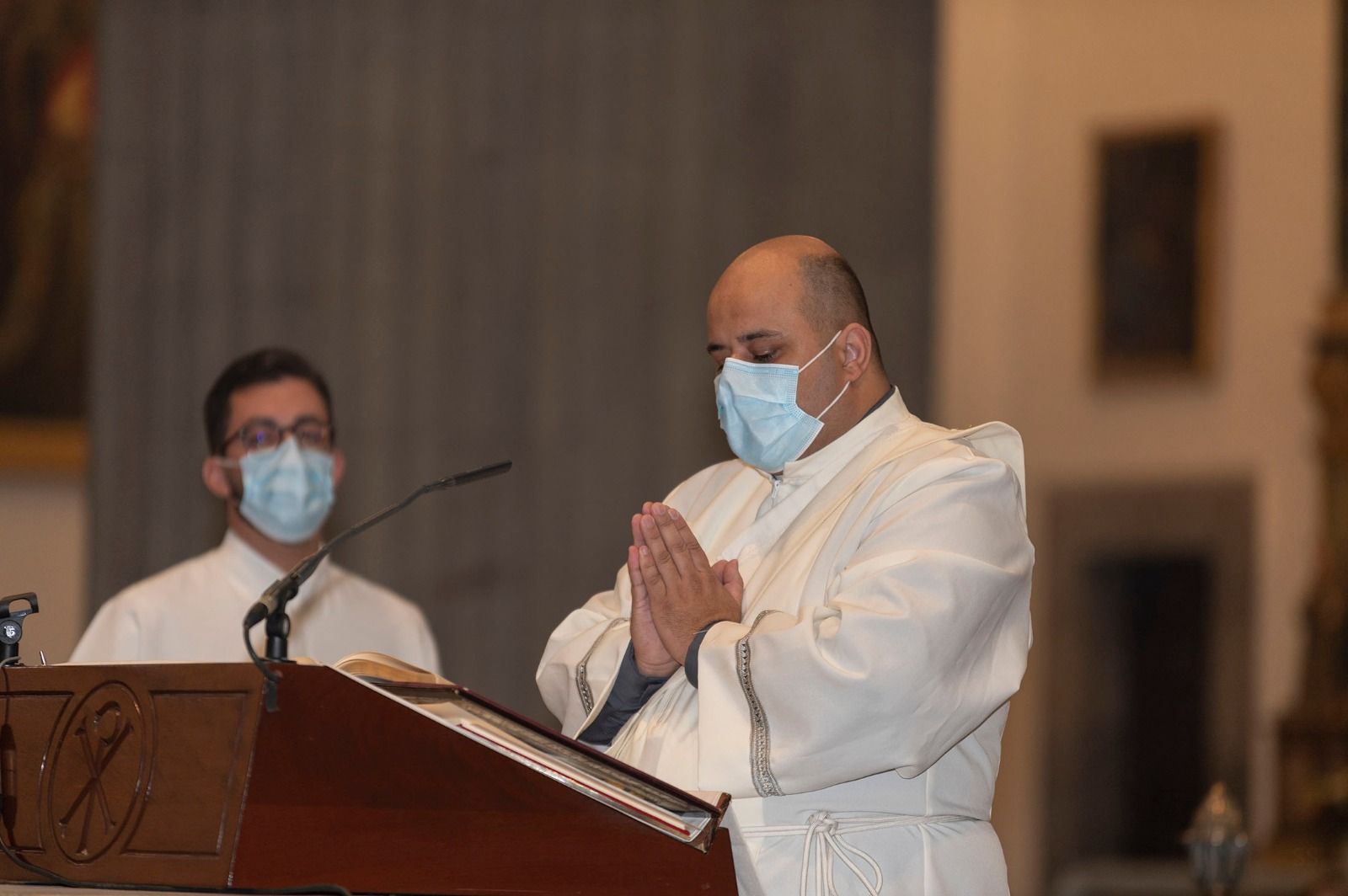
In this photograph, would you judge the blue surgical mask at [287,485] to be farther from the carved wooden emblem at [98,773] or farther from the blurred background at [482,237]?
the blurred background at [482,237]

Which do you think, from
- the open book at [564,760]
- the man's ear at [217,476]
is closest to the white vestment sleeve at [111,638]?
the man's ear at [217,476]

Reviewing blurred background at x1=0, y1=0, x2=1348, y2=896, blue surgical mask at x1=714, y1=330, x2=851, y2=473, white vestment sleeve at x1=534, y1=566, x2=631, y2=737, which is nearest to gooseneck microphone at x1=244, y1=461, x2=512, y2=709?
white vestment sleeve at x1=534, y1=566, x2=631, y2=737

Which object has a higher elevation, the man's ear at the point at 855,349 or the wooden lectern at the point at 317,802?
the man's ear at the point at 855,349

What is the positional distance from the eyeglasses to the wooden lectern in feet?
6.75

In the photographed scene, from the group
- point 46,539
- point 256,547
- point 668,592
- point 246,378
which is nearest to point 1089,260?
point 46,539

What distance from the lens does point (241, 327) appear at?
7973mm

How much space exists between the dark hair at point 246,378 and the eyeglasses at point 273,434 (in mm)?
42

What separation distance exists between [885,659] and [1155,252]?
35.4 ft

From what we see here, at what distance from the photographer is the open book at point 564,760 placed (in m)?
2.15

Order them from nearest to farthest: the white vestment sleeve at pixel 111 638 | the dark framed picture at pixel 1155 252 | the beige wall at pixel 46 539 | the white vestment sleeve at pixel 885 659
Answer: the white vestment sleeve at pixel 885 659
the white vestment sleeve at pixel 111 638
the beige wall at pixel 46 539
the dark framed picture at pixel 1155 252

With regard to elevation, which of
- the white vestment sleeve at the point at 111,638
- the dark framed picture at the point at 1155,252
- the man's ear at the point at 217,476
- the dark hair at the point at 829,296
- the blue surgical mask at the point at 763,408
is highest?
the dark framed picture at the point at 1155,252

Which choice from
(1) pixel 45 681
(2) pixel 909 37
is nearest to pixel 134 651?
(1) pixel 45 681

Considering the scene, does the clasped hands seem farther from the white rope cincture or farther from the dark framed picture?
the dark framed picture

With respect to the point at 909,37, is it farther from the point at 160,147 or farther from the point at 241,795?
the point at 241,795
